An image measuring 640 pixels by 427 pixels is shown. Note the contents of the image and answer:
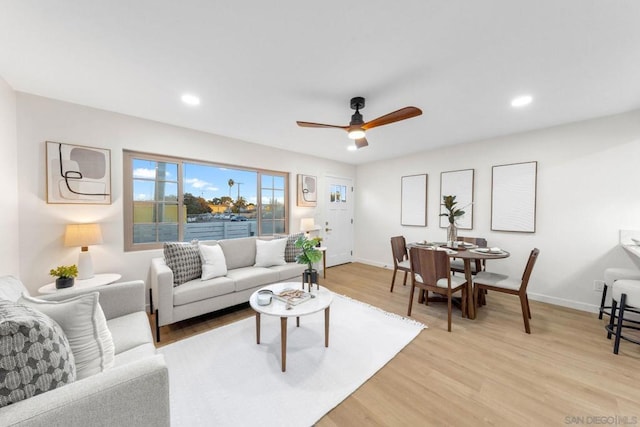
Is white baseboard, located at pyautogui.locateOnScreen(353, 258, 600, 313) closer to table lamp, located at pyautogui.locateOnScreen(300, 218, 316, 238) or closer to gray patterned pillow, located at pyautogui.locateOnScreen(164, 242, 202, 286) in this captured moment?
table lamp, located at pyautogui.locateOnScreen(300, 218, 316, 238)

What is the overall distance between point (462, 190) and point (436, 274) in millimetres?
2103

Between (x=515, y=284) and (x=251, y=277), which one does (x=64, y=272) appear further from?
(x=515, y=284)

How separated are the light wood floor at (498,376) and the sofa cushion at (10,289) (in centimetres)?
117

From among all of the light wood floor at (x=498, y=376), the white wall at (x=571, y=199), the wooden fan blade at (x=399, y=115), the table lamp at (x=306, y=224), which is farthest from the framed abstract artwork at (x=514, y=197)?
the table lamp at (x=306, y=224)

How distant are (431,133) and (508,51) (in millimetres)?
1814

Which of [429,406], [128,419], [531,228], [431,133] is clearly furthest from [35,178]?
[531,228]

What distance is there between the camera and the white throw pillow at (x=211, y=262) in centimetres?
280

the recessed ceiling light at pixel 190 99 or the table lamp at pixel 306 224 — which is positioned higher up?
the recessed ceiling light at pixel 190 99

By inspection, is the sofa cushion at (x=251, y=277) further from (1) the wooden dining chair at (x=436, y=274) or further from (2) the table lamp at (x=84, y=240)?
(1) the wooden dining chair at (x=436, y=274)

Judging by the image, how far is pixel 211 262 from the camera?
9.37ft

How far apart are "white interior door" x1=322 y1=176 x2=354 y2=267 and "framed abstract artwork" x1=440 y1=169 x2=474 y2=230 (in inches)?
83.3

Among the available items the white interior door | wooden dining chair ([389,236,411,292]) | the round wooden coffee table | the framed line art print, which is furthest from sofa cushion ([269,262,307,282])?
the framed line art print

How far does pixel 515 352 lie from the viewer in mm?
2156

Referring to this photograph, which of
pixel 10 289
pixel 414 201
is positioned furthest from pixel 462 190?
pixel 10 289
